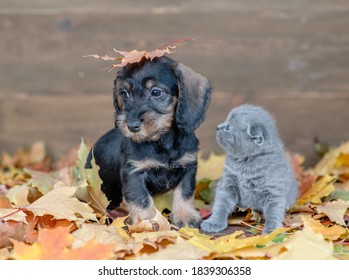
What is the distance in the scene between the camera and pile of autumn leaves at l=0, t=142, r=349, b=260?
92.4 inches

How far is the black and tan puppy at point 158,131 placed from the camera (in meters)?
2.94

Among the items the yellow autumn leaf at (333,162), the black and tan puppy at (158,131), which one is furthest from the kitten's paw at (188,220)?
the yellow autumn leaf at (333,162)

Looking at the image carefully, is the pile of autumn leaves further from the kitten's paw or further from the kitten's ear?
the kitten's ear

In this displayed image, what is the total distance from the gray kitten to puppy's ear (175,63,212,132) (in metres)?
0.14

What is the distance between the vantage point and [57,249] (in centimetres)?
236

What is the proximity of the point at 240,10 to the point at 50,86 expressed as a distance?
1.77 m

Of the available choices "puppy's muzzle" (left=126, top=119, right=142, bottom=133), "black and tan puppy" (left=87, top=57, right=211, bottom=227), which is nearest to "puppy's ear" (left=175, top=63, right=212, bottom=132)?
"black and tan puppy" (left=87, top=57, right=211, bottom=227)

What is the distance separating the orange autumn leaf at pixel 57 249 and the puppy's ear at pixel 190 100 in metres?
0.89

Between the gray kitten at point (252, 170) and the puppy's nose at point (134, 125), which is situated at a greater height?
the puppy's nose at point (134, 125)

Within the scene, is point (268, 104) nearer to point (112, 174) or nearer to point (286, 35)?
point (286, 35)

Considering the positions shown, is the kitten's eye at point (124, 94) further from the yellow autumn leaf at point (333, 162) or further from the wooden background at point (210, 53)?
the wooden background at point (210, 53)

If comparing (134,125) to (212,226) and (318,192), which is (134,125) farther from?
(318,192)

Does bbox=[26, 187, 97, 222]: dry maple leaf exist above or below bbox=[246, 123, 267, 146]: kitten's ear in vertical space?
below

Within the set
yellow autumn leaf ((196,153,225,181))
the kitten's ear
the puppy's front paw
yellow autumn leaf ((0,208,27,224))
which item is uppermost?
the kitten's ear
